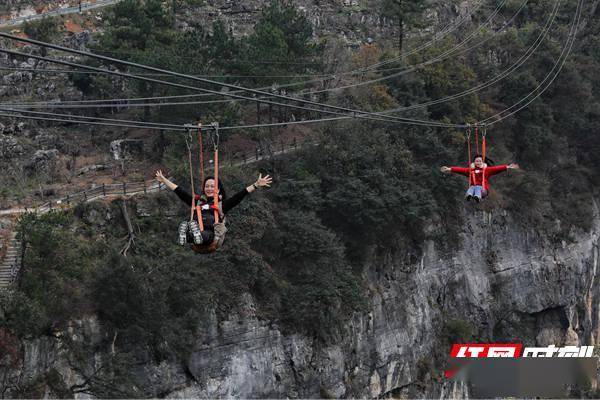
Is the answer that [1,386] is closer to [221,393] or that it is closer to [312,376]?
[221,393]

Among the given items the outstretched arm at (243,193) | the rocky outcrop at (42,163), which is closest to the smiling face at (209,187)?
the outstretched arm at (243,193)

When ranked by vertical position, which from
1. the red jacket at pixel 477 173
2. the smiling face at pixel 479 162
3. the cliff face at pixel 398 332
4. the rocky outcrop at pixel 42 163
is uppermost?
the smiling face at pixel 479 162

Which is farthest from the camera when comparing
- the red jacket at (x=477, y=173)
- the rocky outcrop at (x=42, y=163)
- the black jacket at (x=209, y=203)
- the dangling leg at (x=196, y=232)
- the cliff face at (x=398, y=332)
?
the rocky outcrop at (x=42, y=163)

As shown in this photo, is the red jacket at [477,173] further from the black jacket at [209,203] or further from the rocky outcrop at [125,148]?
the rocky outcrop at [125,148]

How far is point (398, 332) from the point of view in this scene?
40.5 m

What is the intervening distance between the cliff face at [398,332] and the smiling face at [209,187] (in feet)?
46.9

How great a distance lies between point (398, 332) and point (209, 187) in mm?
26860

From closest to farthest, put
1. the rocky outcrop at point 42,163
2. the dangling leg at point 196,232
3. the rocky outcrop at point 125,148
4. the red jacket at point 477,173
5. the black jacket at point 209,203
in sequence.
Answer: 1. the dangling leg at point 196,232
2. the black jacket at point 209,203
3. the red jacket at point 477,173
4. the rocky outcrop at point 42,163
5. the rocky outcrop at point 125,148

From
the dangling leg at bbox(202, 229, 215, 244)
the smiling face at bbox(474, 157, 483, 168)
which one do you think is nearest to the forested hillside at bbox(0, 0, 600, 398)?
the smiling face at bbox(474, 157, 483, 168)

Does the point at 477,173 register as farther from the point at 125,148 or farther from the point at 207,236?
the point at 125,148

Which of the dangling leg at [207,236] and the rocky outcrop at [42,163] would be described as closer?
the dangling leg at [207,236]

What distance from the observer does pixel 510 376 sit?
42375mm

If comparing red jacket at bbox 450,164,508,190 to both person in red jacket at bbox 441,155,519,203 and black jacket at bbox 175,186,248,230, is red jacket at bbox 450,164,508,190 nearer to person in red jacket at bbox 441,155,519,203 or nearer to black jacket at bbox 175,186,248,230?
person in red jacket at bbox 441,155,519,203

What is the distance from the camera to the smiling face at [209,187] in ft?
48.9
